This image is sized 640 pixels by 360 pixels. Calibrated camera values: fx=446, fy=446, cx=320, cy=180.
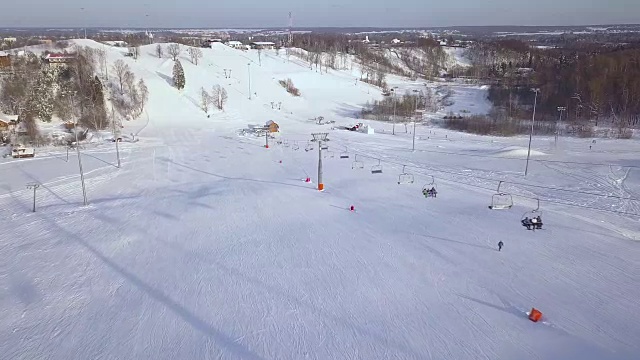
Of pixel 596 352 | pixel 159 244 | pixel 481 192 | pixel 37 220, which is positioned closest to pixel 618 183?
pixel 481 192

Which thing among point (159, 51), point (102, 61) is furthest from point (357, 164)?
point (159, 51)

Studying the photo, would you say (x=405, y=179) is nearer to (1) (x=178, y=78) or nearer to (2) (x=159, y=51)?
(1) (x=178, y=78)

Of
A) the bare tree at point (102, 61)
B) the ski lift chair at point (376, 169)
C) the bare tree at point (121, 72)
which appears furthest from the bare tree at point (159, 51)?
the ski lift chair at point (376, 169)

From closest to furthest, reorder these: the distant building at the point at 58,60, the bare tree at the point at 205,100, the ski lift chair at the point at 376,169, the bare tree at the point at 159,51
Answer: the ski lift chair at the point at 376,169 → the distant building at the point at 58,60 → the bare tree at the point at 205,100 → the bare tree at the point at 159,51

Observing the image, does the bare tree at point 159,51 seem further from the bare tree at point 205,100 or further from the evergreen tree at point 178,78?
the bare tree at point 205,100

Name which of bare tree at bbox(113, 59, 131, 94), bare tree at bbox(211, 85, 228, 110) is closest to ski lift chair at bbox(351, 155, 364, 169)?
bare tree at bbox(211, 85, 228, 110)

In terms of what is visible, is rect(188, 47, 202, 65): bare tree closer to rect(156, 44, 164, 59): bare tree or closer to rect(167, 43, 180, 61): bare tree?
rect(167, 43, 180, 61): bare tree

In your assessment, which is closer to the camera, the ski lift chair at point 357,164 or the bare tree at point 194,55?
the ski lift chair at point 357,164
